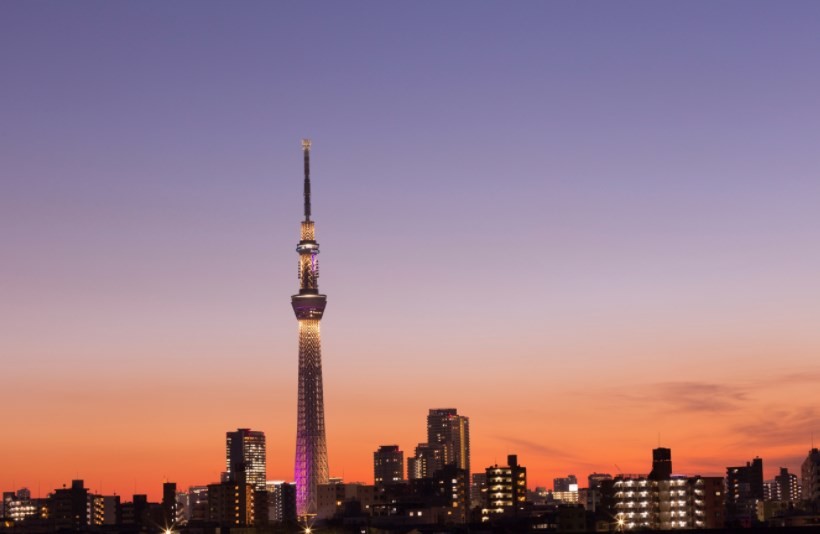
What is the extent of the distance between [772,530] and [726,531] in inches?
240

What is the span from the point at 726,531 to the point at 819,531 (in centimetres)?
1263

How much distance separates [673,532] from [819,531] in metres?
19.4

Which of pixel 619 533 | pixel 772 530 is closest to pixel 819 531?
pixel 772 530

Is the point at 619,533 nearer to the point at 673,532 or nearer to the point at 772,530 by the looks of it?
the point at 673,532

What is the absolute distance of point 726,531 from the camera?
638ft

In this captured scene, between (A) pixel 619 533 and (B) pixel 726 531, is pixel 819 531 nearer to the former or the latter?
(B) pixel 726 531

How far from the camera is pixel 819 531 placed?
195 m

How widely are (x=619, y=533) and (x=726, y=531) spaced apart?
14.6m

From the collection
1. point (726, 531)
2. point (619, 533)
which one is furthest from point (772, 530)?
point (619, 533)

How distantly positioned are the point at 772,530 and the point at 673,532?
1404cm

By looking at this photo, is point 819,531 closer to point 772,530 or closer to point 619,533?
point 772,530

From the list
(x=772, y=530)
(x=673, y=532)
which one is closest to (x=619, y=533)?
(x=673, y=532)

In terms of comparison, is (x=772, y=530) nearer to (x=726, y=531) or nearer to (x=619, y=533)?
(x=726, y=531)

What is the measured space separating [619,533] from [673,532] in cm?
744
